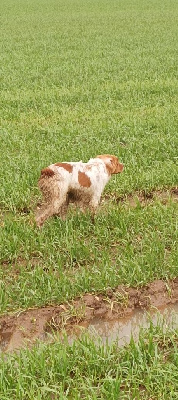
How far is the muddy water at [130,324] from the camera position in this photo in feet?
12.7

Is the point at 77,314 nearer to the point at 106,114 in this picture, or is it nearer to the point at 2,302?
the point at 2,302

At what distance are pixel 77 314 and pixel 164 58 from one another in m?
13.2

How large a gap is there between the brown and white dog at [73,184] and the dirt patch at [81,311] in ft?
3.92

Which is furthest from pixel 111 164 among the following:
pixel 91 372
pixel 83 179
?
pixel 91 372

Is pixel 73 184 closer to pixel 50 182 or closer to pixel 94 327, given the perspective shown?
pixel 50 182

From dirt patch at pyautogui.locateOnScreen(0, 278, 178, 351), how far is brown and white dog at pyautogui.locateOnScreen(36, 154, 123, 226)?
1.19m

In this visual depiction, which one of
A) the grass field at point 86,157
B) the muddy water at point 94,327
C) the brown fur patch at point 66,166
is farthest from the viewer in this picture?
the brown fur patch at point 66,166

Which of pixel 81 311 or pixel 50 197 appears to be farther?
pixel 50 197

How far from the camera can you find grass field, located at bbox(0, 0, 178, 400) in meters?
4.50

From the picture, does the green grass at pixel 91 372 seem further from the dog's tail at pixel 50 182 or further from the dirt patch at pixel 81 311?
the dog's tail at pixel 50 182

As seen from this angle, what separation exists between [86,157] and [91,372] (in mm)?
4266

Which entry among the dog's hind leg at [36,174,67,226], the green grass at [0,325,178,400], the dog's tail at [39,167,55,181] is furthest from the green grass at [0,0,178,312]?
the green grass at [0,325,178,400]

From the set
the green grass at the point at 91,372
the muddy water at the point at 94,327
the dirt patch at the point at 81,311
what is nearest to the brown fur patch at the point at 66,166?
the dirt patch at the point at 81,311

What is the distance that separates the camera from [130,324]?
4027 mm
